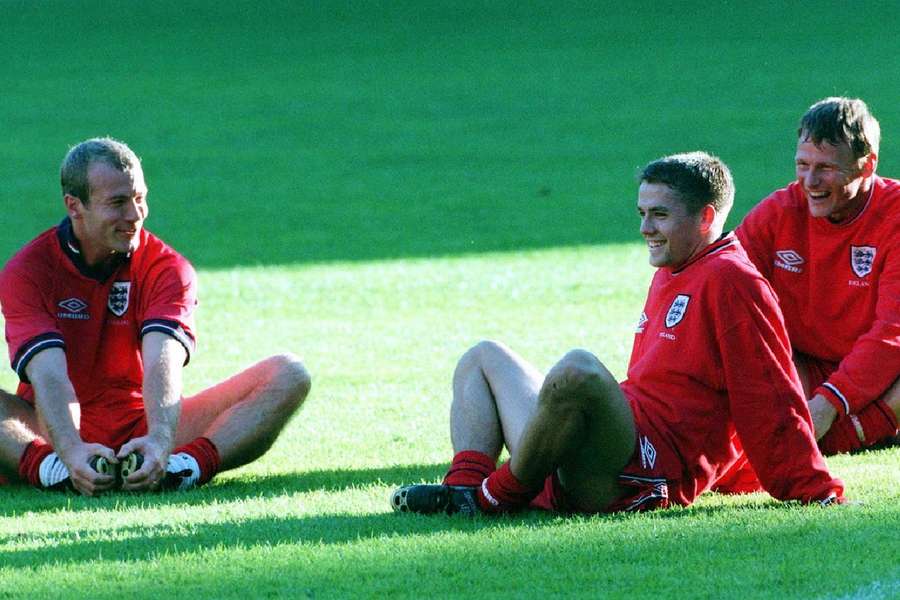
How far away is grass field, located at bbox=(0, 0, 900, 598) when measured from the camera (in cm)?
539

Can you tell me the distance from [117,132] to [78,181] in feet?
46.9

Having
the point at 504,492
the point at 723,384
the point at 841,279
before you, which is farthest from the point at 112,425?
the point at 841,279

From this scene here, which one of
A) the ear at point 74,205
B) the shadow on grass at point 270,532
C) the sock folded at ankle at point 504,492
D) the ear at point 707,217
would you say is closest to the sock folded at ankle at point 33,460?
the ear at point 74,205

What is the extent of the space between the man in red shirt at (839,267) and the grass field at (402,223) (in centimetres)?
27

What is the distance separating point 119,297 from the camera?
295 inches

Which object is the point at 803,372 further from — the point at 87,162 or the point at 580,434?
the point at 87,162

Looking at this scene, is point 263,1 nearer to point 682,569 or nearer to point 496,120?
point 496,120

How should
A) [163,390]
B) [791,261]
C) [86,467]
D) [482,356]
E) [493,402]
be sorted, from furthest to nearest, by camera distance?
1. [791,261]
2. [163,390]
3. [86,467]
4. [482,356]
5. [493,402]

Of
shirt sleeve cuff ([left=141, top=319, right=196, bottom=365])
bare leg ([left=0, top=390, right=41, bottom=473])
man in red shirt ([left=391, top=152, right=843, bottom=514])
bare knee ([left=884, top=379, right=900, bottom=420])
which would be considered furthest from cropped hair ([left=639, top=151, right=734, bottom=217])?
bare leg ([left=0, top=390, right=41, bottom=473])

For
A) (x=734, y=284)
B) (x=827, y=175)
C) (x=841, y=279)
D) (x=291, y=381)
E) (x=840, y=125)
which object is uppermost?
(x=840, y=125)

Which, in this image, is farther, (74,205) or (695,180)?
(74,205)

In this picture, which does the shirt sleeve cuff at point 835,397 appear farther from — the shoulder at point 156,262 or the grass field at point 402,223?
the shoulder at point 156,262

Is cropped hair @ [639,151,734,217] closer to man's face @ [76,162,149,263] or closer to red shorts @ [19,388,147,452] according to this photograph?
man's face @ [76,162,149,263]

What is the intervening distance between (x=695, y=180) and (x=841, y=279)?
2132 mm
